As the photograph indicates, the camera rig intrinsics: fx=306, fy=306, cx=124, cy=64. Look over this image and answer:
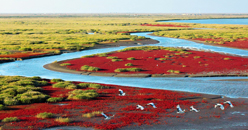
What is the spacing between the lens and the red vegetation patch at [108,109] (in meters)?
19.5

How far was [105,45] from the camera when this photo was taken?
3024 inches

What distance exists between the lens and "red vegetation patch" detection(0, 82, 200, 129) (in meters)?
19.5

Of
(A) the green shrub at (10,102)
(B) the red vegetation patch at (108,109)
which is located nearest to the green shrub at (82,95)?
(B) the red vegetation patch at (108,109)

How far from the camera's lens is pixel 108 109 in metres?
23.1

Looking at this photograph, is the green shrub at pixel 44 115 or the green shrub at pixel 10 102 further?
the green shrub at pixel 10 102

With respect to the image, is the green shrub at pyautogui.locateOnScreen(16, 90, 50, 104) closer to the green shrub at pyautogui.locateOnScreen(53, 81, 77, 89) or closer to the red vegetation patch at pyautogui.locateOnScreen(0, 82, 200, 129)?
the red vegetation patch at pyautogui.locateOnScreen(0, 82, 200, 129)

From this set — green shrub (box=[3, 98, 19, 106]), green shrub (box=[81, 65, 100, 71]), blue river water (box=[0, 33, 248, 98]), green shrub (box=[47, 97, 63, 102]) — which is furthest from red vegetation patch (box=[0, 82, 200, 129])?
green shrub (box=[81, 65, 100, 71])

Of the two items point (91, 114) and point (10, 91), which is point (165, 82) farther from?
point (10, 91)

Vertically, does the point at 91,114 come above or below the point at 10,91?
above

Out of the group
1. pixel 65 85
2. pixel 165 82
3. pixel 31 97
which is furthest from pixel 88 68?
pixel 31 97

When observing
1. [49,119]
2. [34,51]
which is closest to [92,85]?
[49,119]

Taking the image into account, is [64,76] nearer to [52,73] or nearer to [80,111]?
[52,73]

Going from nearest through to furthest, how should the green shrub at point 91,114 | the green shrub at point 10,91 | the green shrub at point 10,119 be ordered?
1. the green shrub at point 10,119
2. the green shrub at point 91,114
3. the green shrub at point 10,91

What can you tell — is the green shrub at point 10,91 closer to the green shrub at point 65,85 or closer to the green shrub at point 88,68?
the green shrub at point 65,85
